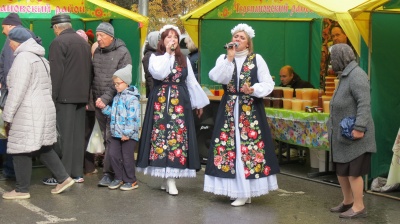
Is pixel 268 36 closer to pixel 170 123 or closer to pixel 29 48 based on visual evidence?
pixel 170 123

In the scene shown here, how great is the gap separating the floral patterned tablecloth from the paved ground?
2.00 feet

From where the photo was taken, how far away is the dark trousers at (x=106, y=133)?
9.20m

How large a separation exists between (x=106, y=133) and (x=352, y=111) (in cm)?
313

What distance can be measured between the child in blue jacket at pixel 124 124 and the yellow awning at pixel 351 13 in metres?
2.27

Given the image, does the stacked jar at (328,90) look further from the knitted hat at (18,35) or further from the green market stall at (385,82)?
the knitted hat at (18,35)

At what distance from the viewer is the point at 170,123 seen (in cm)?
862

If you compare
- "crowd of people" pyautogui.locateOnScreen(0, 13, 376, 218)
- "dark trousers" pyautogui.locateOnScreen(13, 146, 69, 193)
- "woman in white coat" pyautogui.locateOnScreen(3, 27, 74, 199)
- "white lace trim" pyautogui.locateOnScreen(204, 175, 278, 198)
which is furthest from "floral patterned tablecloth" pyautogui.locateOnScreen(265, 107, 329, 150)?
"woman in white coat" pyautogui.locateOnScreen(3, 27, 74, 199)

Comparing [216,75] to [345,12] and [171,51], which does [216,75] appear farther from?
[345,12]

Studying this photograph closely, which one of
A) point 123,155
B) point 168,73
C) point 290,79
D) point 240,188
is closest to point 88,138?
point 123,155

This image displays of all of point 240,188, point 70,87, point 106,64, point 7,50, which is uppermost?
point 7,50

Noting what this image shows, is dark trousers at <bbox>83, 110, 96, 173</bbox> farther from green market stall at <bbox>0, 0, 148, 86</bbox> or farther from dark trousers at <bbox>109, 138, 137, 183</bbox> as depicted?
green market stall at <bbox>0, 0, 148, 86</bbox>

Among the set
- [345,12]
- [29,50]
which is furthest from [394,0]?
[29,50]

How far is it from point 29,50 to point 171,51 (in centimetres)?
152

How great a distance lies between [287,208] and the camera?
27.1ft
